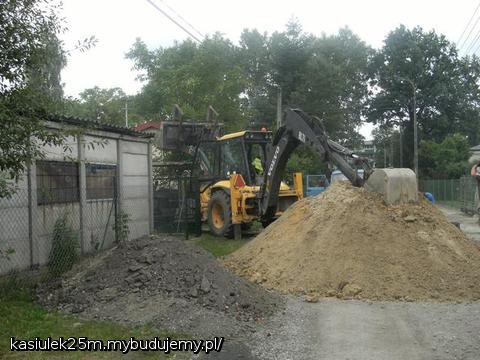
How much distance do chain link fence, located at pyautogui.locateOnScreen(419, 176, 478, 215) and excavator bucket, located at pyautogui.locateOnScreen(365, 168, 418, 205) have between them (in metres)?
15.8

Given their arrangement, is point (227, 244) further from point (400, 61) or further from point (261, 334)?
point (400, 61)

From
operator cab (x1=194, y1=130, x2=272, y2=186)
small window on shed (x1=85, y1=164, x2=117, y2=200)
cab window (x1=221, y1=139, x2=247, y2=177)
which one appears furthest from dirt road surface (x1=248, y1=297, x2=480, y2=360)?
cab window (x1=221, y1=139, x2=247, y2=177)

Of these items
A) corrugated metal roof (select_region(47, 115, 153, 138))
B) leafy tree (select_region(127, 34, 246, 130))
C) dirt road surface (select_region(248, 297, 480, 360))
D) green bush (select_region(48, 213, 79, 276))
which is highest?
leafy tree (select_region(127, 34, 246, 130))

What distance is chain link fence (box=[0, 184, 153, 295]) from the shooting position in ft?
30.5

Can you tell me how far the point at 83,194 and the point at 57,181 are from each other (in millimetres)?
989

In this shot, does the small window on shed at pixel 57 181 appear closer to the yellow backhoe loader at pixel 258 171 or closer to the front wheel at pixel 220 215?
the yellow backhoe loader at pixel 258 171

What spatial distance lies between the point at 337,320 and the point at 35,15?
5.29 meters

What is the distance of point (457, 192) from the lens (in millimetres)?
37250

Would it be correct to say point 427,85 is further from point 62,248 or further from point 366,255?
point 62,248

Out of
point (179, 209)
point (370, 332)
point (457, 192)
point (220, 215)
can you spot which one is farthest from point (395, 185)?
point (457, 192)

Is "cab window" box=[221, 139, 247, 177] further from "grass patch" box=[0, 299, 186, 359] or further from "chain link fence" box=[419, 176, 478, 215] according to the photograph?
"chain link fence" box=[419, 176, 478, 215]

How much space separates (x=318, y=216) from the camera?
11.3 metres

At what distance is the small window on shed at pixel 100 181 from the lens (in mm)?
12773

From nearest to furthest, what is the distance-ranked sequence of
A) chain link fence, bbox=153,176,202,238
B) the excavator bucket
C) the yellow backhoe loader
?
the excavator bucket → the yellow backhoe loader → chain link fence, bbox=153,176,202,238
